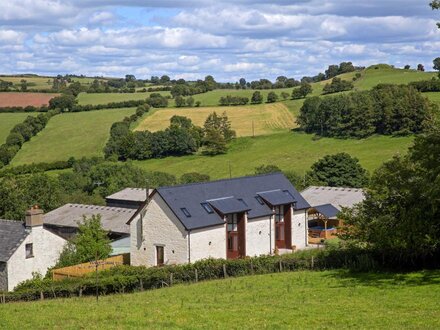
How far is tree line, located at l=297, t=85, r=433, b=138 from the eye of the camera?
10356 centimetres

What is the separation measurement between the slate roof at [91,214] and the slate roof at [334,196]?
16.6 meters

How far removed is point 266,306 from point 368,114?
84982 mm

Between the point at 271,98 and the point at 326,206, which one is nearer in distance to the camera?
the point at 326,206

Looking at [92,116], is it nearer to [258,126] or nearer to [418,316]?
[258,126]

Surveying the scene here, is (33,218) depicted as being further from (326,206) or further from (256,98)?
(256,98)

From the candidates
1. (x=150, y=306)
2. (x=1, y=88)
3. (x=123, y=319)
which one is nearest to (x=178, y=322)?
(x=123, y=319)

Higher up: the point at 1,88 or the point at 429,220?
the point at 1,88

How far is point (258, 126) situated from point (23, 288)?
8457 cm

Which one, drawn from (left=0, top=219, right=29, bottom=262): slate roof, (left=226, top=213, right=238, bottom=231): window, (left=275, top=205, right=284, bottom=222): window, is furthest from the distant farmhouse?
(left=0, top=219, right=29, bottom=262): slate roof

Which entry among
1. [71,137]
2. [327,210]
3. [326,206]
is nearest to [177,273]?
[327,210]

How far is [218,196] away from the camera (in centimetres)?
4859

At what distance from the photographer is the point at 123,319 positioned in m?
22.7

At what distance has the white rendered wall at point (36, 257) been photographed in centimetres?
4272

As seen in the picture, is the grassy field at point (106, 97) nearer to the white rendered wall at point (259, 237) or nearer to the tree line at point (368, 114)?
the tree line at point (368, 114)
